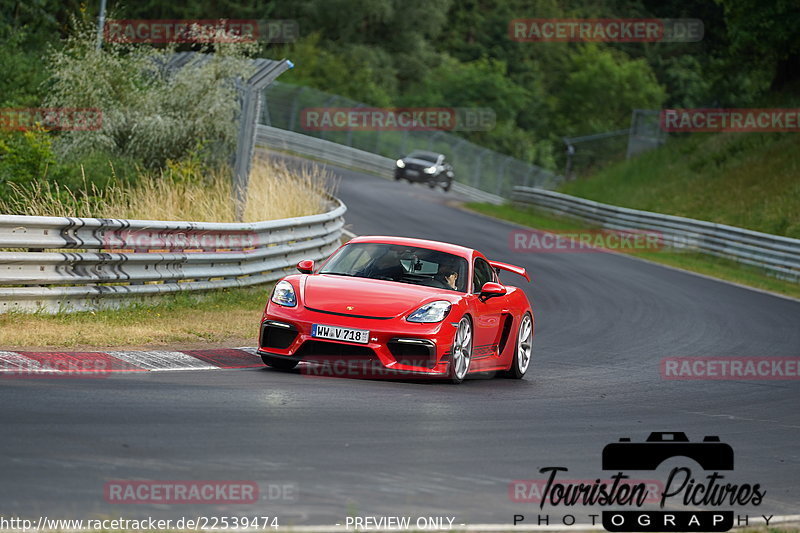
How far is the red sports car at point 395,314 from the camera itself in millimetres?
10750

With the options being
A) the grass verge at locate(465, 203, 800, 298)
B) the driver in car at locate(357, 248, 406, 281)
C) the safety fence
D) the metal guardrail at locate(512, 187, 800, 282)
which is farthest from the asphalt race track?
the safety fence

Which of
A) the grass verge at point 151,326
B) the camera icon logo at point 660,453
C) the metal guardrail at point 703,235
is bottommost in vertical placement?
the metal guardrail at point 703,235

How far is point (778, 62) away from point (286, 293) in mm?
40067

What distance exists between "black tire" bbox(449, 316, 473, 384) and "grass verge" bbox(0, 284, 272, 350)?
2.67 meters

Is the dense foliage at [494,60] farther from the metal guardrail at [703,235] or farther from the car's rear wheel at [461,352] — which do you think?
the car's rear wheel at [461,352]

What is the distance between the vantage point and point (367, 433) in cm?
822

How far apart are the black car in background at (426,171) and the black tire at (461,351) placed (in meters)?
41.1

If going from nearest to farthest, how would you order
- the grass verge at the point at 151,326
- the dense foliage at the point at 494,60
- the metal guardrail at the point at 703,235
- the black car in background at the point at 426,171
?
the grass verge at the point at 151,326 → the metal guardrail at the point at 703,235 → the black car in background at the point at 426,171 → the dense foliage at the point at 494,60

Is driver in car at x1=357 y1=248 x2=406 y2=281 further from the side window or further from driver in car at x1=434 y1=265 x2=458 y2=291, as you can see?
the side window

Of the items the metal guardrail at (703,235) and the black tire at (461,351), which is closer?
the black tire at (461,351)

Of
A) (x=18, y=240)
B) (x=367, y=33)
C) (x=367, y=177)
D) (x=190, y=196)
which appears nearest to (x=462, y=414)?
(x=18, y=240)

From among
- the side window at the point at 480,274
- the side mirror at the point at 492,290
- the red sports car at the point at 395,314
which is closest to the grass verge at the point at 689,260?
the side window at the point at 480,274

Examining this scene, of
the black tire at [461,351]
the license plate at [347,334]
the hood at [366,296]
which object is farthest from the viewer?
the black tire at [461,351]

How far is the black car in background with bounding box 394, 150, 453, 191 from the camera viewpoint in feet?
173
